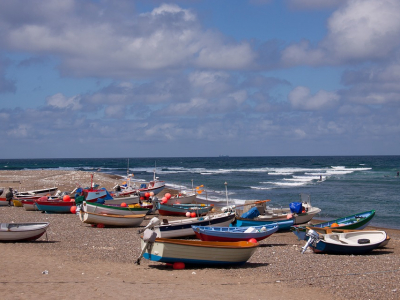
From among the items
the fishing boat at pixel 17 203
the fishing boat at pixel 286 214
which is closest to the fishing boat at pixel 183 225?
the fishing boat at pixel 286 214

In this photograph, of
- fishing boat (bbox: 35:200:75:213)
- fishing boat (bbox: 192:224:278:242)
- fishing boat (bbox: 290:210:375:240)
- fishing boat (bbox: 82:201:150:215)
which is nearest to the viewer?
fishing boat (bbox: 192:224:278:242)

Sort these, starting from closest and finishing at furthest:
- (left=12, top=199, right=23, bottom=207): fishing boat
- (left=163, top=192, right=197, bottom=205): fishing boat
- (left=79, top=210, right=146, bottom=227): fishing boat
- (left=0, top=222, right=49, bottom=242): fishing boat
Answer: (left=0, top=222, right=49, bottom=242): fishing boat < (left=79, top=210, right=146, bottom=227): fishing boat < (left=12, top=199, right=23, bottom=207): fishing boat < (left=163, top=192, right=197, bottom=205): fishing boat

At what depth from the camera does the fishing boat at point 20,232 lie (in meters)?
16.3

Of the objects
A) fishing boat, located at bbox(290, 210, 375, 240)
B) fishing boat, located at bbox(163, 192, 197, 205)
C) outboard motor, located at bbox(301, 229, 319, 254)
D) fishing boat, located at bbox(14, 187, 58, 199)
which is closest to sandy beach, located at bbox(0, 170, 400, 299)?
outboard motor, located at bbox(301, 229, 319, 254)

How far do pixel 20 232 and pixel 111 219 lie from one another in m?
5.80

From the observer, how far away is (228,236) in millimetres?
15680

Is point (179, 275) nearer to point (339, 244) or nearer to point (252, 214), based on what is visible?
point (339, 244)

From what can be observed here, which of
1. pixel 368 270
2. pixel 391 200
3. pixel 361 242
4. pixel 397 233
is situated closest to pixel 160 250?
pixel 368 270

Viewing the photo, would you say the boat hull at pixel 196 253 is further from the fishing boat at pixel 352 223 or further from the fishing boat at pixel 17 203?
the fishing boat at pixel 17 203

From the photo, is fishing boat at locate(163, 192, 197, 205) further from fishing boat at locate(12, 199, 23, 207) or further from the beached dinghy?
the beached dinghy

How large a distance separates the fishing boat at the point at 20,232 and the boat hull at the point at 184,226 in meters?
4.12

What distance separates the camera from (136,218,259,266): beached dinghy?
1258 centimetres

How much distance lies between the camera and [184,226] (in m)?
17.8

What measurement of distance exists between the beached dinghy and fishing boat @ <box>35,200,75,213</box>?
15.2 metres
